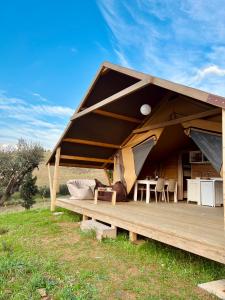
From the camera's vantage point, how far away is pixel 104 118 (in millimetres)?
7316

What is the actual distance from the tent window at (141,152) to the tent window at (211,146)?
1730 millimetres

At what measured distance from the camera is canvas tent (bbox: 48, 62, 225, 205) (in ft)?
17.9

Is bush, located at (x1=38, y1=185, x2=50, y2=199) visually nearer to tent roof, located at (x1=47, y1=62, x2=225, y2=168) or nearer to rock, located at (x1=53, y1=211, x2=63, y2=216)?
tent roof, located at (x1=47, y1=62, x2=225, y2=168)

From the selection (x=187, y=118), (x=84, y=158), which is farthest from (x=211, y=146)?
(x=84, y=158)

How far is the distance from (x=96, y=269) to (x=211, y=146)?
3310 millimetres

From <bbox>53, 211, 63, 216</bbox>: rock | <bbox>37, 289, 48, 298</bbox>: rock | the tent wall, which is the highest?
the tent wall

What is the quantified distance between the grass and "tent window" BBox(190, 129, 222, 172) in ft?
6.38

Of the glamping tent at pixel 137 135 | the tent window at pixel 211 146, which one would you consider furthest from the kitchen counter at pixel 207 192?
the tent window at pixel 211 146

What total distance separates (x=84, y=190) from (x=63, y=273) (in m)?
4.62

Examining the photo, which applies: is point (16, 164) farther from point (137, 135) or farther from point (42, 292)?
point (42, 292)

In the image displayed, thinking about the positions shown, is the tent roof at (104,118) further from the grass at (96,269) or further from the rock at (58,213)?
the grass at (96,269)

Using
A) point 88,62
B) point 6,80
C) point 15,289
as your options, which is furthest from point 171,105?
point 6,80

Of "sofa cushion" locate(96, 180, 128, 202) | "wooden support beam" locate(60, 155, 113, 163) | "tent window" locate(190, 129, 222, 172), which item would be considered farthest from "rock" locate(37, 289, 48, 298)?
"wooden support beam" locate(60, 155, 113, 163)

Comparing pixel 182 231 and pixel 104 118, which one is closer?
pixel 182 231
